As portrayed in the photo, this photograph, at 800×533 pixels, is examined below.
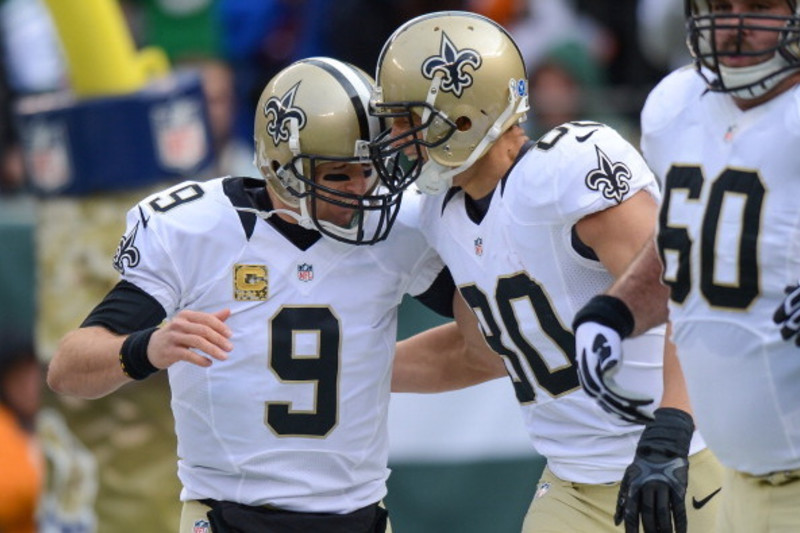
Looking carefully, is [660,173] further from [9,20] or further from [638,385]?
[9,20]

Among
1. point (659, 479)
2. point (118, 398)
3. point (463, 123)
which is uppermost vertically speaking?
point (463, 123)

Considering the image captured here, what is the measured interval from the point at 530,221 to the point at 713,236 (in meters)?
0.64

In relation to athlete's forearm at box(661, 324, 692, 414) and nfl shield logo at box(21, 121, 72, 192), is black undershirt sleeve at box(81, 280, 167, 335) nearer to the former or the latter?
athlete's forearm at box(661, 324, 692, 414)

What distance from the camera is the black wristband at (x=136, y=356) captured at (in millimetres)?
3982

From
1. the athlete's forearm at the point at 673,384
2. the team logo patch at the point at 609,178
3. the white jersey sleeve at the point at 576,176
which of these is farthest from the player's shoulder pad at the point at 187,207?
the athlete's forearm at the point at 673,384

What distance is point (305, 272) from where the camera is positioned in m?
4.25

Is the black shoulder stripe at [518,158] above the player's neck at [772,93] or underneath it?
underneath

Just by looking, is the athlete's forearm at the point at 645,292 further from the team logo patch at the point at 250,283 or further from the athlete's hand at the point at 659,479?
the team logo patch at the point at 250,283

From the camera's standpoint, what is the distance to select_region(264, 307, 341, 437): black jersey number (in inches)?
166

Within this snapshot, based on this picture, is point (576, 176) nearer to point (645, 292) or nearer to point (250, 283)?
point (645, 292)

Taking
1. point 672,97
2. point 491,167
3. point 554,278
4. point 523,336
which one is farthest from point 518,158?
point 672,97

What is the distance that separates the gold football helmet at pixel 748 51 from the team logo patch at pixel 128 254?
1459 mm

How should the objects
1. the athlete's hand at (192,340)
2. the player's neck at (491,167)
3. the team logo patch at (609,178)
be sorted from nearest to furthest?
the athlete's hand at (192,340) < the team logo patch at (609,178) < the player's neck at (491,167)

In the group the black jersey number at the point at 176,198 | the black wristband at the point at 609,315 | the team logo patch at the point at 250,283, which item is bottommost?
the team logo patch at the point at 250,283
